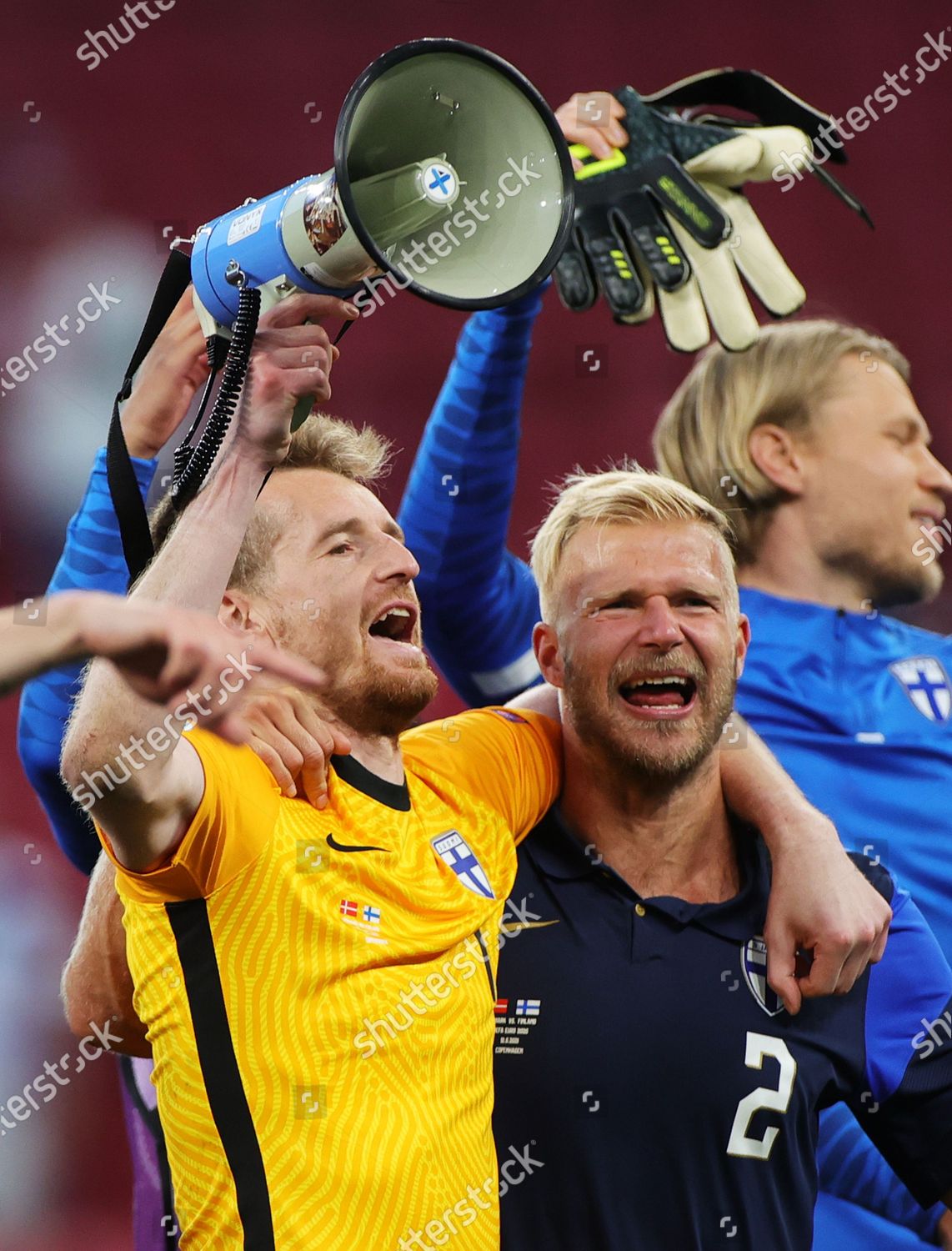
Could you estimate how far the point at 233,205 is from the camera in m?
3.08

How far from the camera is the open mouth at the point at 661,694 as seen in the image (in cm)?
193

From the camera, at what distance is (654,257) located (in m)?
2.96

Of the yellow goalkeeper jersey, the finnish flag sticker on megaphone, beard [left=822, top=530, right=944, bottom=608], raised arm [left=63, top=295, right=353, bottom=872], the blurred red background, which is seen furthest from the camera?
beard [left=822, top=530, right=944, bottom=608]

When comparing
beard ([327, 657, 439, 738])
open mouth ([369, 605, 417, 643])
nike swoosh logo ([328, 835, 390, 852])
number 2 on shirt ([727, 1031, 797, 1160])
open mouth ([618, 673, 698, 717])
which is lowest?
number 2 on shirt ([727, 1031, 797, 1160])

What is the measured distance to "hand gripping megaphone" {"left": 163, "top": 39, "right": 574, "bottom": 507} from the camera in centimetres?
147

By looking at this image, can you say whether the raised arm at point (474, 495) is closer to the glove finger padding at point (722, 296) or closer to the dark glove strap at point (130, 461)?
the glove finger padding at point (722, 296)

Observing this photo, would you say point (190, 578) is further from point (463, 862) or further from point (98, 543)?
point (98, 543)

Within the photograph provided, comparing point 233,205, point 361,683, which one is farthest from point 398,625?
point 233,205

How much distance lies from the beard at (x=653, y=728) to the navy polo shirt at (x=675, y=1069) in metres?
0.13

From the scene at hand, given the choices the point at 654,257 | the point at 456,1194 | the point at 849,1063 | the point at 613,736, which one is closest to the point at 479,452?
the point at 654,257

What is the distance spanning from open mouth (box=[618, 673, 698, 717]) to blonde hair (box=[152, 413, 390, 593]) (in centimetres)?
47

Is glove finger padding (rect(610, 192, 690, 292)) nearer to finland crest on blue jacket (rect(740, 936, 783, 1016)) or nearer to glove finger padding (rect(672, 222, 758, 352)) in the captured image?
glove finger padding (rect(672, 222, 758, 352))

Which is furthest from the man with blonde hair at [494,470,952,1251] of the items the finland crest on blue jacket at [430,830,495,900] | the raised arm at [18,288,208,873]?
the raised arm at [18,288,208,873]

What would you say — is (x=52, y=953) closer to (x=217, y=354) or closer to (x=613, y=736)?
(x=613, y=736)
